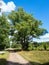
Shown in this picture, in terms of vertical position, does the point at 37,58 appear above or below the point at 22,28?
below

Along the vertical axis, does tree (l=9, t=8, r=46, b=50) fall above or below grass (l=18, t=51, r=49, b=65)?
above

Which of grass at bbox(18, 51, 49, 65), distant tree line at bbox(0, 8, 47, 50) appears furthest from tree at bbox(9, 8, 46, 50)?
grass at bbox(18, 51, 49, 65)

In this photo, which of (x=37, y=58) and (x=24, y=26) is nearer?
(x=37, y=58)

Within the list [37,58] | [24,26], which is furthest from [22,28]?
[37,58]

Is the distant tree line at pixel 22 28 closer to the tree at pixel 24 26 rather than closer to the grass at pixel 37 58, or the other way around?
the tree at pixel 24 26

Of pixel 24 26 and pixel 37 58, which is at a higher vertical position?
pixel 24 26

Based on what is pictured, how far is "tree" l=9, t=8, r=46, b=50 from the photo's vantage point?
5122cm

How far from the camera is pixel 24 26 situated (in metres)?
50.7

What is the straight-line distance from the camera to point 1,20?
152 ft

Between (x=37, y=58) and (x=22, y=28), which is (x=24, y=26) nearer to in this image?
(x=22, y=28)

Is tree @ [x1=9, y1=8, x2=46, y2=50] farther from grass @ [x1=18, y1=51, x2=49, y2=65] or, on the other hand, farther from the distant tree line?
grass @ [x1=18, y1=51, x2=49, y2=65]

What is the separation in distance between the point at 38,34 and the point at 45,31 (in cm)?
245

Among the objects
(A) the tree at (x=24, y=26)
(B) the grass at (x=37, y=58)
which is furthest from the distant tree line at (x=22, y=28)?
(B) the grass at (x=37, y=58)

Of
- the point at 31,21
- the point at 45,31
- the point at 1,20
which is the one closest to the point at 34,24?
the point at 31,21
